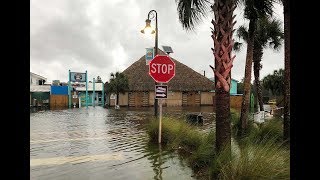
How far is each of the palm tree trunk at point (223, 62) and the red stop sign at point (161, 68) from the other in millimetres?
3319

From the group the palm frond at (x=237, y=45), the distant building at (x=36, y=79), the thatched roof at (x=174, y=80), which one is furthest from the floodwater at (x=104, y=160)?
the distant building at (x=36, y=79)

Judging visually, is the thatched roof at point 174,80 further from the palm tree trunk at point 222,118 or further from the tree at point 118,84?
the palm tree trunk at point 222,118

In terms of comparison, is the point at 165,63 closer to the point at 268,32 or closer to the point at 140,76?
the point at 268,32

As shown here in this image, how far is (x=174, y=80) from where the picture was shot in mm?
48125

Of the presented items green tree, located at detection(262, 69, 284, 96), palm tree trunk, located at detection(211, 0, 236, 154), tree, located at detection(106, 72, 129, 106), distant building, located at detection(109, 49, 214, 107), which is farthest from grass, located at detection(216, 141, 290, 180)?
green tree, located at detection(262, 69, 284, 96)

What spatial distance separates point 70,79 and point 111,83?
6254mm

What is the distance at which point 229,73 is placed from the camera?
730 cm

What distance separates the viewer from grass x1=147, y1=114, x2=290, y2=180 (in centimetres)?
498

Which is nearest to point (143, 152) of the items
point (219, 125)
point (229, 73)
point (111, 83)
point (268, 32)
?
point (219, 125)

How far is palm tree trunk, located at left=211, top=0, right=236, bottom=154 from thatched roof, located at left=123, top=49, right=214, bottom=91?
38.2 m

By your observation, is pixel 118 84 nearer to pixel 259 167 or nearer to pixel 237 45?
pixel 237 45

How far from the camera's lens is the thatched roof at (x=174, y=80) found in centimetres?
4591

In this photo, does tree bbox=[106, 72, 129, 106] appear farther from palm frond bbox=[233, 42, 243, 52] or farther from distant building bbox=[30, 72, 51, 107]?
palm frond bbox=[233, 42, 243, 52]
